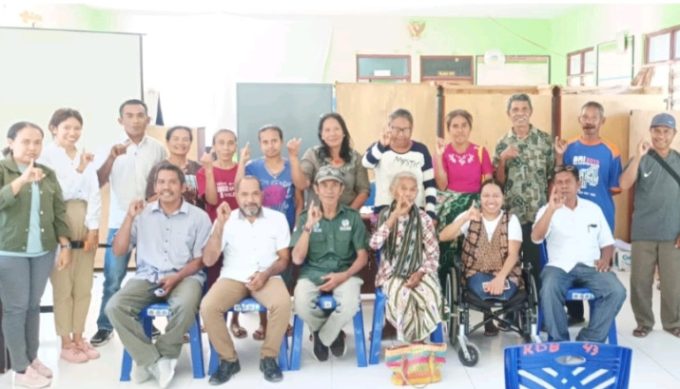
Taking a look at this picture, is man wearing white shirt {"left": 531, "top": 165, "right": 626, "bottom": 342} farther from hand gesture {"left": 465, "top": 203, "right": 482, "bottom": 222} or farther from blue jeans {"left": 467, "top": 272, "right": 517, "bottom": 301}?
hand gesture {"left": 465, "top": 203, "right": 482, "bottom": 222}

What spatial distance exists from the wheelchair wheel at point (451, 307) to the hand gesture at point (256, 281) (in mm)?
1089

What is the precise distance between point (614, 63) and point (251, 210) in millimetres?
6492

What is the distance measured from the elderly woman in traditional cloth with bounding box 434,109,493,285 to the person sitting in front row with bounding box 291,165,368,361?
60cm

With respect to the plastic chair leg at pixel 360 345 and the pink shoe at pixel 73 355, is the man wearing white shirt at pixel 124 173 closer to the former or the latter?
the pink shoe at pixel 73 355

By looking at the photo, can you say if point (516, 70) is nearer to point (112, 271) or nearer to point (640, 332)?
point (640, 332)

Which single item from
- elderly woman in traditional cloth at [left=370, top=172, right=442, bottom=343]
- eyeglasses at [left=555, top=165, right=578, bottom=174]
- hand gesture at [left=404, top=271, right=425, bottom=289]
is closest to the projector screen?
elderly woman in traditional cloth at [left=370, top=172, right=442, bottom=343]

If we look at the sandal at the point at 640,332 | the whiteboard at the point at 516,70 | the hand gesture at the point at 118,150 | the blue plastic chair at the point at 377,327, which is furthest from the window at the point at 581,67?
the hand gesture at the point at 118,150

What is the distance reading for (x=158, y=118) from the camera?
6680 millimetres

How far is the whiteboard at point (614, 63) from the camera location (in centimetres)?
784

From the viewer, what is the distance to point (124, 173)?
3775mm

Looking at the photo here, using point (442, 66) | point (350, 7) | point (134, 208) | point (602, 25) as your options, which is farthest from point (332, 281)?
point (442, 66)

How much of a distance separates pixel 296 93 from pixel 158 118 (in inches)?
67.7

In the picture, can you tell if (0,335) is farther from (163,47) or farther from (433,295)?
(163,47)

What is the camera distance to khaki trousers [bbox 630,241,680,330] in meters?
3.99
